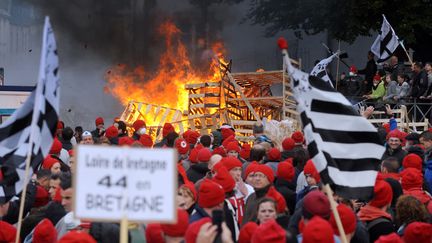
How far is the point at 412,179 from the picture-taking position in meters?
8.30

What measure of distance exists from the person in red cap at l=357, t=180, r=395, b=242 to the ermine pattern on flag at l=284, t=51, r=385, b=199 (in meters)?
0.63

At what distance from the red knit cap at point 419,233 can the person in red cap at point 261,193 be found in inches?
62.9

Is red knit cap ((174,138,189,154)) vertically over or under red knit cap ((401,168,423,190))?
over

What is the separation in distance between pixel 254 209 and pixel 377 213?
1.08 meters

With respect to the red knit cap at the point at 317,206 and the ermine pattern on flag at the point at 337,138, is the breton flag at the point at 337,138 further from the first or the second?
the red knit cap at the point at 317,206

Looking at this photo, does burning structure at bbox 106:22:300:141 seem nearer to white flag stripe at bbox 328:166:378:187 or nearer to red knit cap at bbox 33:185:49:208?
red knit cap at bbox 33:185:49:208

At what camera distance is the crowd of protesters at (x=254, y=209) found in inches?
226

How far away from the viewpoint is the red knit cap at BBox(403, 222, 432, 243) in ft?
20.2

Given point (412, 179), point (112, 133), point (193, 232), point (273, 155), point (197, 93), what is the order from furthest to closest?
point (197, 93)
point (112, 133)
point (273, 155)
point (412, 179)
point (193, 232)

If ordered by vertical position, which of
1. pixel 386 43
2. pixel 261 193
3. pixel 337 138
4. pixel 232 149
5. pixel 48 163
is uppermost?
pixel 386 43

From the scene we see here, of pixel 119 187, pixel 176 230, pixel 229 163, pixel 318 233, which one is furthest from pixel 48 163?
pixel 119 187

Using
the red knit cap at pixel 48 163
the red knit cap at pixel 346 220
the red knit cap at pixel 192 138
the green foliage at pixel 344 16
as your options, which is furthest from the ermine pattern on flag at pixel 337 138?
the green foliage at pixel 344 16

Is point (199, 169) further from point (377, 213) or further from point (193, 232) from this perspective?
point (193, 232)

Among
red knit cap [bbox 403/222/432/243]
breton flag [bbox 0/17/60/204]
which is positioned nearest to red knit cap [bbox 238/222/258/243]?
red knit cap [bbox 403/222/432/243]
